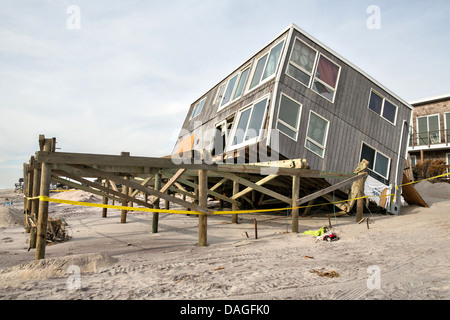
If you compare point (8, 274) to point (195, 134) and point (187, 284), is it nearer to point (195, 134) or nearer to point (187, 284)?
point (187, 284)

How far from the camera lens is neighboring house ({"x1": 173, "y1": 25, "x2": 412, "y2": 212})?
10367 mm

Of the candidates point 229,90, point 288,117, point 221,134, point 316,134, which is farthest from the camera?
point 229,90

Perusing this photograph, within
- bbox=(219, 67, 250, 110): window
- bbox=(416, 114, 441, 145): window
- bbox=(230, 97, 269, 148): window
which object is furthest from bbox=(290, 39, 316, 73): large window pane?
bbox=(416, 114, 441, 145): window

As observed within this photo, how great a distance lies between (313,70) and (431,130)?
1873 centimetres

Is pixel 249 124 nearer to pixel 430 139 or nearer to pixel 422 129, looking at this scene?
pixel 430 139

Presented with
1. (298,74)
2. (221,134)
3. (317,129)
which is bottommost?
(317,129)

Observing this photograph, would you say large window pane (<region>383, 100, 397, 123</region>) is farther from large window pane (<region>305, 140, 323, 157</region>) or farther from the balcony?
the balcony

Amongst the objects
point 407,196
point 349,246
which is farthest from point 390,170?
point 349,246

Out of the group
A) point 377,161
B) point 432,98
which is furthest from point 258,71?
point 432,98

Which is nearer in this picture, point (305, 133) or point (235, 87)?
point (305, 133)

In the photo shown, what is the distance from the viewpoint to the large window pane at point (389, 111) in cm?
1270

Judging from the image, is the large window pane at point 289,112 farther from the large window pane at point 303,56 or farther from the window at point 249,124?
the large window pane at point 303,56

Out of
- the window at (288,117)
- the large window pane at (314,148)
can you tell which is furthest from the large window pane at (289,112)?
the large window pane at (314,148)

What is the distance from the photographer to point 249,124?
11141 millimetres
